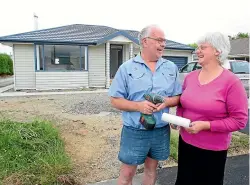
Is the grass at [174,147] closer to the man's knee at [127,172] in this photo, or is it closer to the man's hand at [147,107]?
the man's knee at [127,172]

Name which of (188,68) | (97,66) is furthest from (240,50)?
(188,68)

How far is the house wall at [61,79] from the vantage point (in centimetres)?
1352

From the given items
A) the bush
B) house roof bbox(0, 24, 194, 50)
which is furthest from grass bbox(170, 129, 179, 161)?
the bush

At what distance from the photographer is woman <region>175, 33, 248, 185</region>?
199cm

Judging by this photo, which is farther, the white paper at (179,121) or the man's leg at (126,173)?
the man's leg at (126,173)

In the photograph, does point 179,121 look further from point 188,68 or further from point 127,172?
point 188,68

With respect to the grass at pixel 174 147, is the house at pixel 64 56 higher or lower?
higher

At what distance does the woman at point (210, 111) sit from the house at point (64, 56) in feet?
40.3

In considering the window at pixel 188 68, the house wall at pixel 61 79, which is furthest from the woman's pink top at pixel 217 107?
the house wall at pixel 61 79

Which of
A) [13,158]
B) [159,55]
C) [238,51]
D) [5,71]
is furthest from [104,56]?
[238,51]

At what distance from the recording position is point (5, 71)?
25266 mm

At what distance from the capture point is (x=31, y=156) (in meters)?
3.58

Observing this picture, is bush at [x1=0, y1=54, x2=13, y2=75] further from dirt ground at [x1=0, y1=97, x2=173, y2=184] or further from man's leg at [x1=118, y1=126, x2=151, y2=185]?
man's leg at [x1=118, y1=126, x2=151, y2=185]

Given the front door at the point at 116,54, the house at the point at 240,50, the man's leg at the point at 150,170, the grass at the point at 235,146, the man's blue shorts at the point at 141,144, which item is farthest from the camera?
the house at the point at 240,50
